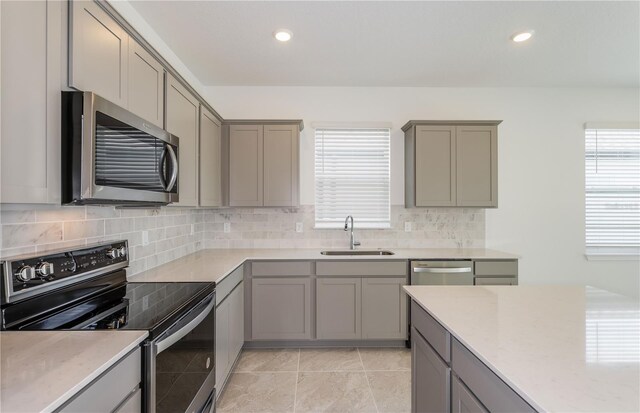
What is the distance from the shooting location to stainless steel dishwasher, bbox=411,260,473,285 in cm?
290

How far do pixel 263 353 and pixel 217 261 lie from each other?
1010mm

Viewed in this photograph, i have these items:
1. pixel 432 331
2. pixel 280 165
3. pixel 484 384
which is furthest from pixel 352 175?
pixel 484 384

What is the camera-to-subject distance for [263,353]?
2.85m

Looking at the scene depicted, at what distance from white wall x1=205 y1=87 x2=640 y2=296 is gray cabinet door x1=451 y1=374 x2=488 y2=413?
8.09 ft

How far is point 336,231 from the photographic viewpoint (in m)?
3.51

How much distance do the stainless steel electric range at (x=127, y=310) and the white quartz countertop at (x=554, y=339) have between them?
1147 millimetres

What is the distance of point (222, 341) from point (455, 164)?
8.95 feet

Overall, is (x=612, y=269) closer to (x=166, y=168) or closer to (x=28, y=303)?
(x=166, y=168)

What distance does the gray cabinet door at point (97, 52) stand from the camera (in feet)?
3.95

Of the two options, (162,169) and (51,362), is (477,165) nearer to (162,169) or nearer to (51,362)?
(162,169)

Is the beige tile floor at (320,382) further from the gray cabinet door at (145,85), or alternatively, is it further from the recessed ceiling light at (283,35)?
the recessed ceiling light at (283,35)

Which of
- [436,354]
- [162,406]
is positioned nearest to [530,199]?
[436,354]

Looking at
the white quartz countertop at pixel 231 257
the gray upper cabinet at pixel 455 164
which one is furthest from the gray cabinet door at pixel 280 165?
the gray upper cabinet at pixel 455 164

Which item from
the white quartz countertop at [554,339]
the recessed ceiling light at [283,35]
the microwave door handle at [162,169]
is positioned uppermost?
the recessed ceiling light at [283,35]
